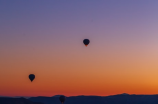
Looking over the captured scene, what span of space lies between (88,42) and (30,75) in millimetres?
14320

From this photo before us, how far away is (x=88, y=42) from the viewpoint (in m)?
47.6

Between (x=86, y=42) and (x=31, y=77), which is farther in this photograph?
(x=31, y=77)

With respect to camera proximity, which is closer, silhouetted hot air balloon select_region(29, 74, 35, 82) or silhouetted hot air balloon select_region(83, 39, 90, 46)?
silhouetted hot air balloon select_region(83, 39, 90, 46)

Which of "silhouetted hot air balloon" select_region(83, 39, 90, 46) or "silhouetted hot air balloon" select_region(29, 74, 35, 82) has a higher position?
"silhouetted hot air balloon" select_region(83, 39, 90, 46)

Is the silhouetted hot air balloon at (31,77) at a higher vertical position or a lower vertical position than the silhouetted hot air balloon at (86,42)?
lower

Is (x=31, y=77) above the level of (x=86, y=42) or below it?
below

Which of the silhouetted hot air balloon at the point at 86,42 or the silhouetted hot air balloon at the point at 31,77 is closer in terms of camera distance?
the silhouetted hot air balloon at the point at 86,42
